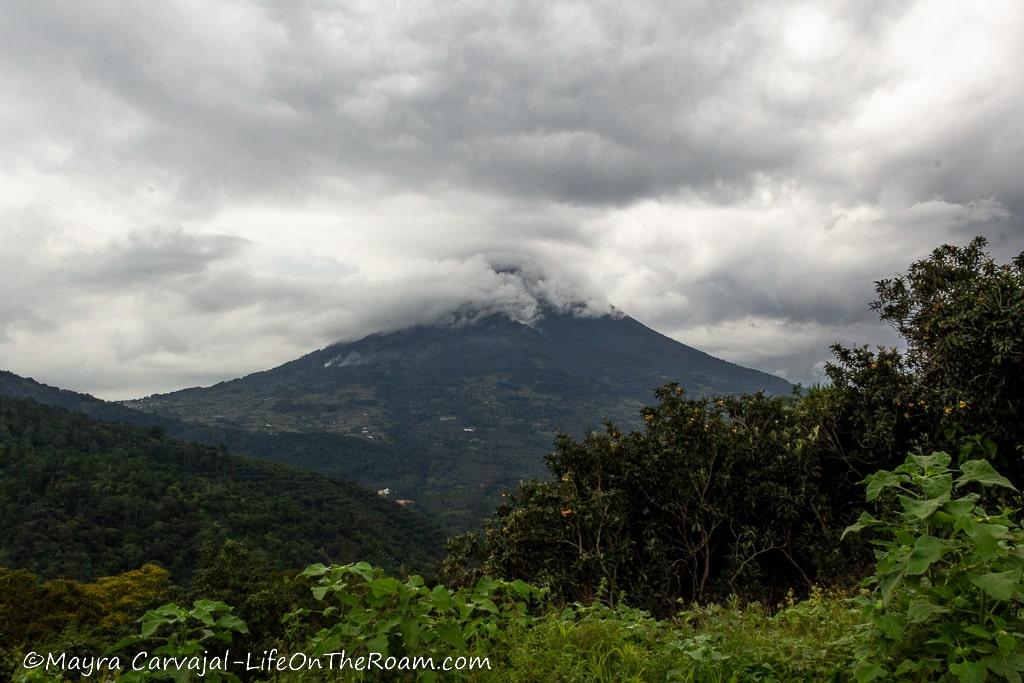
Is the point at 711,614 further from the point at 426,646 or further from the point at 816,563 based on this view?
the point at 816,563

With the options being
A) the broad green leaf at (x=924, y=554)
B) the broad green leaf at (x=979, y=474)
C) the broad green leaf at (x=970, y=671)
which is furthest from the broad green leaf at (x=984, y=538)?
the broad green leaf at (x=970, y=671)

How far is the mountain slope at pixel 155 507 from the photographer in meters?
55.6

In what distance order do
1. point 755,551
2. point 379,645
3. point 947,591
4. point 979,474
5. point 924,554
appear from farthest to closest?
point 755,551, point 379,645, point 979,474, point 947,591, point 924,554

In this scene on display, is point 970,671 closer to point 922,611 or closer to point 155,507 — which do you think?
point 922,611

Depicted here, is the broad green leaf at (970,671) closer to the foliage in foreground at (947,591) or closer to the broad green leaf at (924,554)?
the foliage in foreground at (947,591)

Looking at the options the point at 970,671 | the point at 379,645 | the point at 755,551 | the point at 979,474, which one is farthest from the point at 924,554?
the point at 755,551

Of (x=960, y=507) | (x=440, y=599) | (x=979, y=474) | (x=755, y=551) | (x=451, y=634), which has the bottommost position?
(x=755, y=551)

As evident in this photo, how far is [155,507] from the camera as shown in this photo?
2633 inches

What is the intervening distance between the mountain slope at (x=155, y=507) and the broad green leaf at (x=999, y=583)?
59527 millimetres

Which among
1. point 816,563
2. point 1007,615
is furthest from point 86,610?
point 1007,615

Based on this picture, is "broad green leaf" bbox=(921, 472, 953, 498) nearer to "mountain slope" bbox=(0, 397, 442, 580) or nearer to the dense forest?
the dense forest

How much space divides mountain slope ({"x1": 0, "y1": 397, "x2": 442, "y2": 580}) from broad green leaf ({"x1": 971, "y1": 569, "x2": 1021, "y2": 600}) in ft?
195

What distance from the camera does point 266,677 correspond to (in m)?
4.64

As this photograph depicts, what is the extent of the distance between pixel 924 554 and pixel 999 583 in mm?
294
